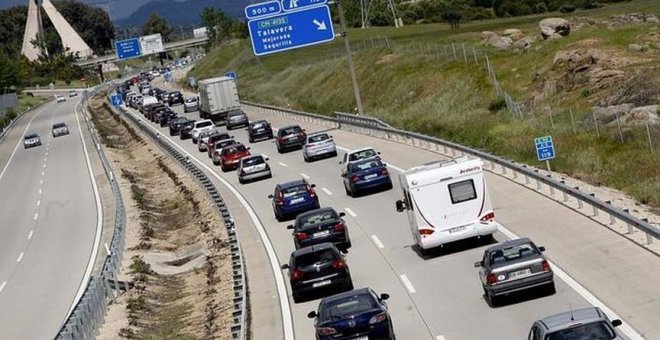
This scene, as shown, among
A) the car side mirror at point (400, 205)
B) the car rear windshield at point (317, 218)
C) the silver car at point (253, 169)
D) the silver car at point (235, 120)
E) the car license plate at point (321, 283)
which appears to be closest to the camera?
the car license plate at point (321, 283)

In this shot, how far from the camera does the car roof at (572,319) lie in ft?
46.7

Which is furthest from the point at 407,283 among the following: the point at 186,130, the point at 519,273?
the point at 186,130

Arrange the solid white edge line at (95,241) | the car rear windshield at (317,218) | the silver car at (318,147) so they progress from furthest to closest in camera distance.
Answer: the silver car at (318,147) < the solid white edge line at (95,241) < the car rear windshield at (317,218)

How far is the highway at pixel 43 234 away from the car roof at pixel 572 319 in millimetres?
16668

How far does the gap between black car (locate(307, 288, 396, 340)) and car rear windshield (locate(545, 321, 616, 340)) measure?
4.68 metres

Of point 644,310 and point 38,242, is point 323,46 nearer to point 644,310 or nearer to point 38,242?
point 38,242

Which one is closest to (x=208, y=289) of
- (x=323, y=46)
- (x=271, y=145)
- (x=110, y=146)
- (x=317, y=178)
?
(x=317, y=178)

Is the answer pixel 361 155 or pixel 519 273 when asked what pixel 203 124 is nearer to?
pixel 361 155

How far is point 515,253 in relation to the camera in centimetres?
2034

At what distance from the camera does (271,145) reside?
6244 centimetres

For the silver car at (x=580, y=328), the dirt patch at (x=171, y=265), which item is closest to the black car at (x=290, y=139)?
the dirt patch at (x=171, y=265)

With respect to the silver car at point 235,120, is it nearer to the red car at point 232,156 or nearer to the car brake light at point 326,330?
the red car at point 232,156

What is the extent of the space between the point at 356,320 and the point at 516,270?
11.5 feet

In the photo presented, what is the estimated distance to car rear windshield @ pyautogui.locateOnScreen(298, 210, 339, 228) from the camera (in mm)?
29734
